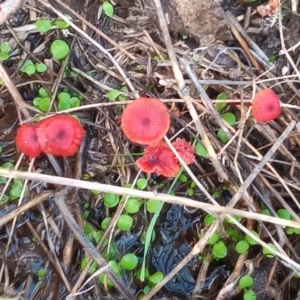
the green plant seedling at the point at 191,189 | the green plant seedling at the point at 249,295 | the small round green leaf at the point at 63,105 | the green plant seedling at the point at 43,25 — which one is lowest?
the green plant seedling at the point at 249,295

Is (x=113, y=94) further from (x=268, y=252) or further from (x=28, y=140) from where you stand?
(x=268, y=252)

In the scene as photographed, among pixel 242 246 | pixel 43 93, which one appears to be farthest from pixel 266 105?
pixel 43 93

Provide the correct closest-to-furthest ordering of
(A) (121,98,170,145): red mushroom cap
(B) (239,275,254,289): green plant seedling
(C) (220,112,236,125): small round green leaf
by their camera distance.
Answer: (A) (121,98,170,145): red mushroom cap → (B) (239,275,254,289): green plant seedling → (C) (220,112,236,125): small round green leaf

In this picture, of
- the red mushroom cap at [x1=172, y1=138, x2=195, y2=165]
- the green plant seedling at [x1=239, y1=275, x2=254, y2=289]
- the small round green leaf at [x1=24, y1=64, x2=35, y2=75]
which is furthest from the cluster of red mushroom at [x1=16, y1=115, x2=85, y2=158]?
the green plant seedling at [x1=239, y1=275, x2=254, y2=289]

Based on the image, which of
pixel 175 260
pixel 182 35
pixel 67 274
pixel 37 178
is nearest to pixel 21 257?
pixel 67 274

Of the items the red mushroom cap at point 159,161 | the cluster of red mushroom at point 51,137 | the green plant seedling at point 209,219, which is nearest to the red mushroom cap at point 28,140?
the cluster of red mushroom at point 51,137

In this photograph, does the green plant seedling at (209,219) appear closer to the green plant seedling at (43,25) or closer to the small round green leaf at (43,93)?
the small round green leaf at (43,93)

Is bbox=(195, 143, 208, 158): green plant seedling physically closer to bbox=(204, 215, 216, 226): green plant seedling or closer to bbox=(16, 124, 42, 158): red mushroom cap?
bbox=(204, 215, 216, 226): green plant seedling

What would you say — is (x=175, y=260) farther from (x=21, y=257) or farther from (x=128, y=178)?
(x=21, y=257)
